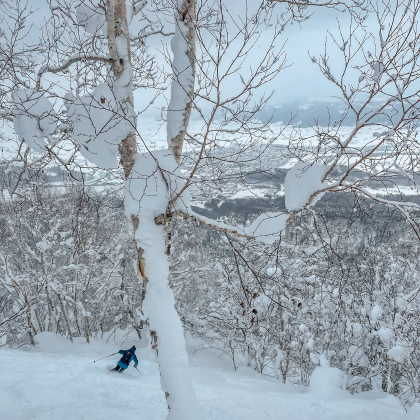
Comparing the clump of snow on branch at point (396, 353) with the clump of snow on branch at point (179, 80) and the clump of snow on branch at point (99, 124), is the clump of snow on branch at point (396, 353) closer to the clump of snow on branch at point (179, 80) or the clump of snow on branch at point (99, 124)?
the clump of snow on branch at point (179, 80)

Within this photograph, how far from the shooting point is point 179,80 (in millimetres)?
2826

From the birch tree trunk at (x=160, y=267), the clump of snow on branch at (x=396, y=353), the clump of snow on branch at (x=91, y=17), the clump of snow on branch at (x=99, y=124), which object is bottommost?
the clump of snow on branch at (x=396, y=353)

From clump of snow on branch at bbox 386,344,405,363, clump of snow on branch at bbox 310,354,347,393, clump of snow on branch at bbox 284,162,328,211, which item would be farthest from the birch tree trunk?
clump of snow on branch at bbox 386,344,405,363

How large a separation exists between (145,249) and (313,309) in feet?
35.1

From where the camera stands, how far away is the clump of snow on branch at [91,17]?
120 inches

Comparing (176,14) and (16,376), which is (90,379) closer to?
A: (16,376)

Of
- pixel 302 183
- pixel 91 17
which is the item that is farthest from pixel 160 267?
pixel 91 17

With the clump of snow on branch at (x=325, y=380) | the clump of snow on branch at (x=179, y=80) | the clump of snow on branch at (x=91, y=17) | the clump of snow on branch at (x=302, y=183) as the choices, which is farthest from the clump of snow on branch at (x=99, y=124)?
the clump of snow on branch at (x=325, y=380)

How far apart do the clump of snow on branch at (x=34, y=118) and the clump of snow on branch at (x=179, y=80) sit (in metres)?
1.08

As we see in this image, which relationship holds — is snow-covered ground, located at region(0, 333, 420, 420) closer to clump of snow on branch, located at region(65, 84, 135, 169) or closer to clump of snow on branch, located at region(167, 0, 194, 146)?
clump of snow on branch, located at region(65, 84, 135, 169)

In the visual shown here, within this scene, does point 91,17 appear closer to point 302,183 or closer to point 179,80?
point 179,80

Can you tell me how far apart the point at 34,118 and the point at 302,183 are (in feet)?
7.98

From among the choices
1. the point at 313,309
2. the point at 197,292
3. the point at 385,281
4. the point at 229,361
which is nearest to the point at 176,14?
the point at 313,309

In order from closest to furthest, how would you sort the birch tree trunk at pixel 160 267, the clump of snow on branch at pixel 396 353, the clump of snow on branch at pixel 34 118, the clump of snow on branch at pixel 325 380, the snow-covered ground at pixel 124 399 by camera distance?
1. the clump of snow on branch at pixel 34 118
2. the birch tree trunk at pixel 160 267
3. the snow-covered ground at pixel 124 399
4. the clump of snow on branch at pixel 325 380
5. the clump of snow on branch at pixel 396 353
